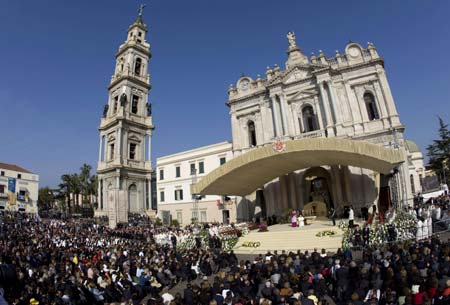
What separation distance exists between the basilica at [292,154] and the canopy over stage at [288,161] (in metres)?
0.07

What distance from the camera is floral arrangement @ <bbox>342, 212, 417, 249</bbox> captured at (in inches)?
605

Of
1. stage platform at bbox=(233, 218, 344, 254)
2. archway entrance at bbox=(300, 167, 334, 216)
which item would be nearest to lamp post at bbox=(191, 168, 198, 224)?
archway entrance at bbox=(300, 167, 334, 216)

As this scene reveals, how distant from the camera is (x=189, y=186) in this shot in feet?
129

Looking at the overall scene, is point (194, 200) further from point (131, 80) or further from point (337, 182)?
point (131, 80)

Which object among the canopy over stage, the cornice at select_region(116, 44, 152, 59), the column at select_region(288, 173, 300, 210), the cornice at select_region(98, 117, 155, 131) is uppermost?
the cornice at select_region(116, 44, 152, 59)

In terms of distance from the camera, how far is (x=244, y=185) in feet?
89.7

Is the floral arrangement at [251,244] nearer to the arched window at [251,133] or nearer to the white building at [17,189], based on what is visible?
the arched window at [251,133]

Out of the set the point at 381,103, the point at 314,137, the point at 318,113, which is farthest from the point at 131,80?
the point at 381,103

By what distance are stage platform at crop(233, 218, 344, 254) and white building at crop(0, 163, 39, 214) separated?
42.5 meters

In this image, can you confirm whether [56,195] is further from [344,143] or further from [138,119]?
[344,143]

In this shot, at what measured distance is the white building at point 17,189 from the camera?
155 ft

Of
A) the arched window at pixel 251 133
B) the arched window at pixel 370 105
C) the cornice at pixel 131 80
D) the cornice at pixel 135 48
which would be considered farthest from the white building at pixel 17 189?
the arched window at pixel 370 105

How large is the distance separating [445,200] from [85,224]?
32.0 meters

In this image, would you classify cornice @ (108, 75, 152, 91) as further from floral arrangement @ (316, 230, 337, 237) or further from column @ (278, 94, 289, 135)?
floral arrangement @ (316, 230, 337, 237)
